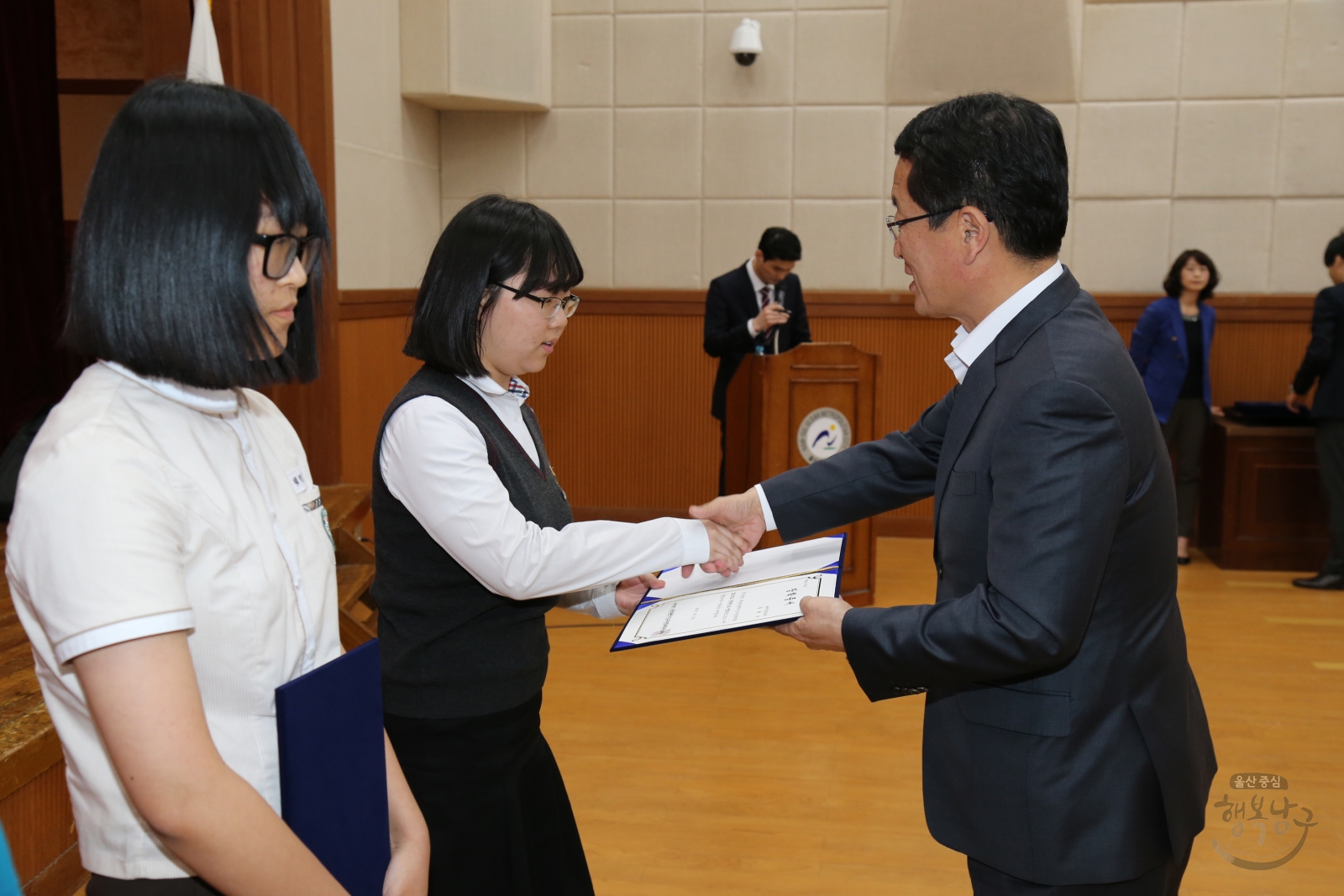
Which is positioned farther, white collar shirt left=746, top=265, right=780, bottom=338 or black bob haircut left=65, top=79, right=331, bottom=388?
white collar shirt left=746, top=265, right=780, bottom=338

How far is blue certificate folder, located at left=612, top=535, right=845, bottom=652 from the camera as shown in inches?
64.3

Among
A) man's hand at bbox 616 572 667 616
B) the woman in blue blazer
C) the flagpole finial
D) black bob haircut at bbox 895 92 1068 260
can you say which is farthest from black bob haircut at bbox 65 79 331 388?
the woman in blue blazer

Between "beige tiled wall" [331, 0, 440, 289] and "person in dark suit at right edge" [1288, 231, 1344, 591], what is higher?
"beige tiled wall" [331, 0, 440, 289]

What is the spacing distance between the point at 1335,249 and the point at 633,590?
4.99 meters

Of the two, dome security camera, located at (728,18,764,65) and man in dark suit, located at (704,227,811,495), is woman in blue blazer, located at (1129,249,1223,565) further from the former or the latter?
dome security camera, located at (728,18,764,65)

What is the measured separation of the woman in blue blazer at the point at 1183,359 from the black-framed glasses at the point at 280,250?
5.50m

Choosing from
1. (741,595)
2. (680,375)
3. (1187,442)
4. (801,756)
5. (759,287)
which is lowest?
(801,756)

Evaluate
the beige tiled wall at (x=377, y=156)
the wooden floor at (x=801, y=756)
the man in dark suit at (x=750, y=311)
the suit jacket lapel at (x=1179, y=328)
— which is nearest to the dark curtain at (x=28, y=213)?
the beige tiled wall at (x=377, y=156)

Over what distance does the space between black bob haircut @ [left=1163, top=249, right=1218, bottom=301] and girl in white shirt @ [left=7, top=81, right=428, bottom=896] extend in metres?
5.72

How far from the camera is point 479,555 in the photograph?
156 centimetres

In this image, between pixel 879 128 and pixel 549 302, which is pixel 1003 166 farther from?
pixel 879 128

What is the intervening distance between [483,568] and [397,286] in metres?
4.48

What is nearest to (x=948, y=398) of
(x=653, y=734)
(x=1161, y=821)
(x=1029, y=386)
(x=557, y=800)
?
(x=1029, y=386)

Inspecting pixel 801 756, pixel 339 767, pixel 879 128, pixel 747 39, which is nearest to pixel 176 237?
pixel 339 767
